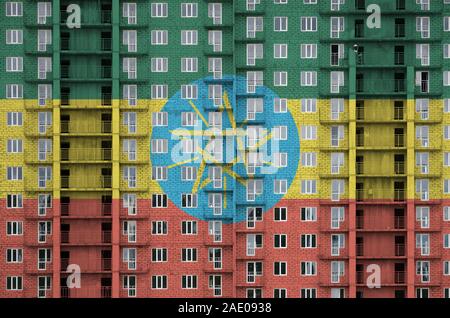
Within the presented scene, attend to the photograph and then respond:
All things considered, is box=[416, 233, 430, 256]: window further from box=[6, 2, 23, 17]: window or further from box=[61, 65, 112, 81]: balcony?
box=[6, 2, 23, 17]: window

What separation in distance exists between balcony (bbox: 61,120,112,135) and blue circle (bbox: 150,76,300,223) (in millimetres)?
4380

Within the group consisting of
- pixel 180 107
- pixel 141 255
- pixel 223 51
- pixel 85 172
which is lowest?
pixel 141 255

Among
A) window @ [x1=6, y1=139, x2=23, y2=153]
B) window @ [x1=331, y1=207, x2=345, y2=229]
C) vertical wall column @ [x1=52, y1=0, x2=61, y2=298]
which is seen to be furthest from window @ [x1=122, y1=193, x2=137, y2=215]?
window @ [x1=331, y1=207, x2=345, y2=229]

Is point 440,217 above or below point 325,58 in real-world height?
below

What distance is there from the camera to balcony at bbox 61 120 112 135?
279 feet

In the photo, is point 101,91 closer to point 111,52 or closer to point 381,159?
point 111,52

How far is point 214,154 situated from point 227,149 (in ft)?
4.21

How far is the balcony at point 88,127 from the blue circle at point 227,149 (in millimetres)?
4380

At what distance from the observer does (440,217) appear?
85.9 meters

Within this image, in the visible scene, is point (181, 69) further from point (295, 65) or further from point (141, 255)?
point (141, 255)

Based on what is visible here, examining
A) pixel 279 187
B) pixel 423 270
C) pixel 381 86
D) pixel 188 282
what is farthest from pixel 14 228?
pixel 423 270

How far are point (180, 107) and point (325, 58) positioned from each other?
14189mm

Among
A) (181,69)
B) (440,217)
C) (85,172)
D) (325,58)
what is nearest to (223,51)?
(181,69)

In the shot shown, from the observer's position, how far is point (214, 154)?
84875 millimetres
